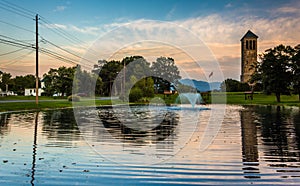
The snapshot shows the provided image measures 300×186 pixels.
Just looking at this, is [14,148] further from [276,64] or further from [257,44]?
[257,44]

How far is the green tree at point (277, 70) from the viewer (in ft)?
165

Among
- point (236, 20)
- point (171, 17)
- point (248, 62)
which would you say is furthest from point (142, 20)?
point (248, 62)

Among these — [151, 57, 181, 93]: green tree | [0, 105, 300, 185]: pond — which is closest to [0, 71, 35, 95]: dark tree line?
[151, 57, 181, 93]: green tree

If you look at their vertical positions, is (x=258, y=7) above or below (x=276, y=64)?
above

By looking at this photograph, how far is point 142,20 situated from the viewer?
103 ft

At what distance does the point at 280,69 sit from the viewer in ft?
167

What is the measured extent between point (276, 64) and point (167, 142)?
4349cm

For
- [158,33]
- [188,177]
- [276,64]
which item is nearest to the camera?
[188,177]

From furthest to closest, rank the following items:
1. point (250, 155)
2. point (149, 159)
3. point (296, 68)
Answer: point (296, 68) < point (250, 155) < point (149, 159)

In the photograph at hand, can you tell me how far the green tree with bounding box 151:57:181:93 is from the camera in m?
78.9

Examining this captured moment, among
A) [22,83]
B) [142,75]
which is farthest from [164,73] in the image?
[22,83]

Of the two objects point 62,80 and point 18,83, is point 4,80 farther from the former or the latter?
point 62,80

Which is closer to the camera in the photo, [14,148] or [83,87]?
[14,148]

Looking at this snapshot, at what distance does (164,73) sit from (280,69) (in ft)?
110
